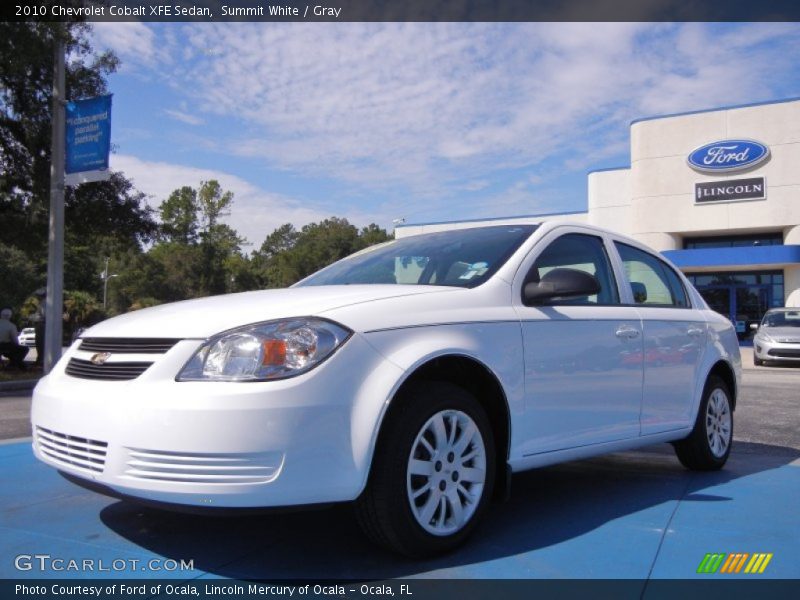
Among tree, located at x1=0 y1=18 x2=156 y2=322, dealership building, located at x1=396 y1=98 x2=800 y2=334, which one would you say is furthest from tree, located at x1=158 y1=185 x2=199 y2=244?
tree, located at x1=0 y1=18 x2=156 y2=322

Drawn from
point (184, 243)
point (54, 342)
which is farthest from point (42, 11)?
point (184, 243)

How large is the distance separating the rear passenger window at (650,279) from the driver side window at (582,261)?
0.75 feet

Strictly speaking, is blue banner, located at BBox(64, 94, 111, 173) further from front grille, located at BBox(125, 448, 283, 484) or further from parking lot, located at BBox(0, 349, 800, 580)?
front grille, located at BBox(125, 448, 283, 484)

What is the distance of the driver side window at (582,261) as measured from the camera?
419cm

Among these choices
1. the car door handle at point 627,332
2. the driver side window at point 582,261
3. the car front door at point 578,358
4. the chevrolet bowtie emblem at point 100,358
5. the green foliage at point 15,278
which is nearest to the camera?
the chevrolet bowtie emblem at point 100,358

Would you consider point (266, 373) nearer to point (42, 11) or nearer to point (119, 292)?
point (42, 11)

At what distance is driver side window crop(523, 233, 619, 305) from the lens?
4.19 m

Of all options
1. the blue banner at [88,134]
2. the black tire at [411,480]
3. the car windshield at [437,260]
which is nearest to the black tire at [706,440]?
the car windshield at [437,260]

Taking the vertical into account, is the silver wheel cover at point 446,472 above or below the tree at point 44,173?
below

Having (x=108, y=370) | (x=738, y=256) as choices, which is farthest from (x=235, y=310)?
(x=738, y=256)

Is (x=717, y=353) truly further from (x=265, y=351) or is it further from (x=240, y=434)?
(x=240, y=434)

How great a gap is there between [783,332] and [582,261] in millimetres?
16716

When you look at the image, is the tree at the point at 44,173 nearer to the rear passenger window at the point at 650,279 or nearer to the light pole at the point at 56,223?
the light pole at the point at 56,223

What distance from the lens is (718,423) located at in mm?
5312
